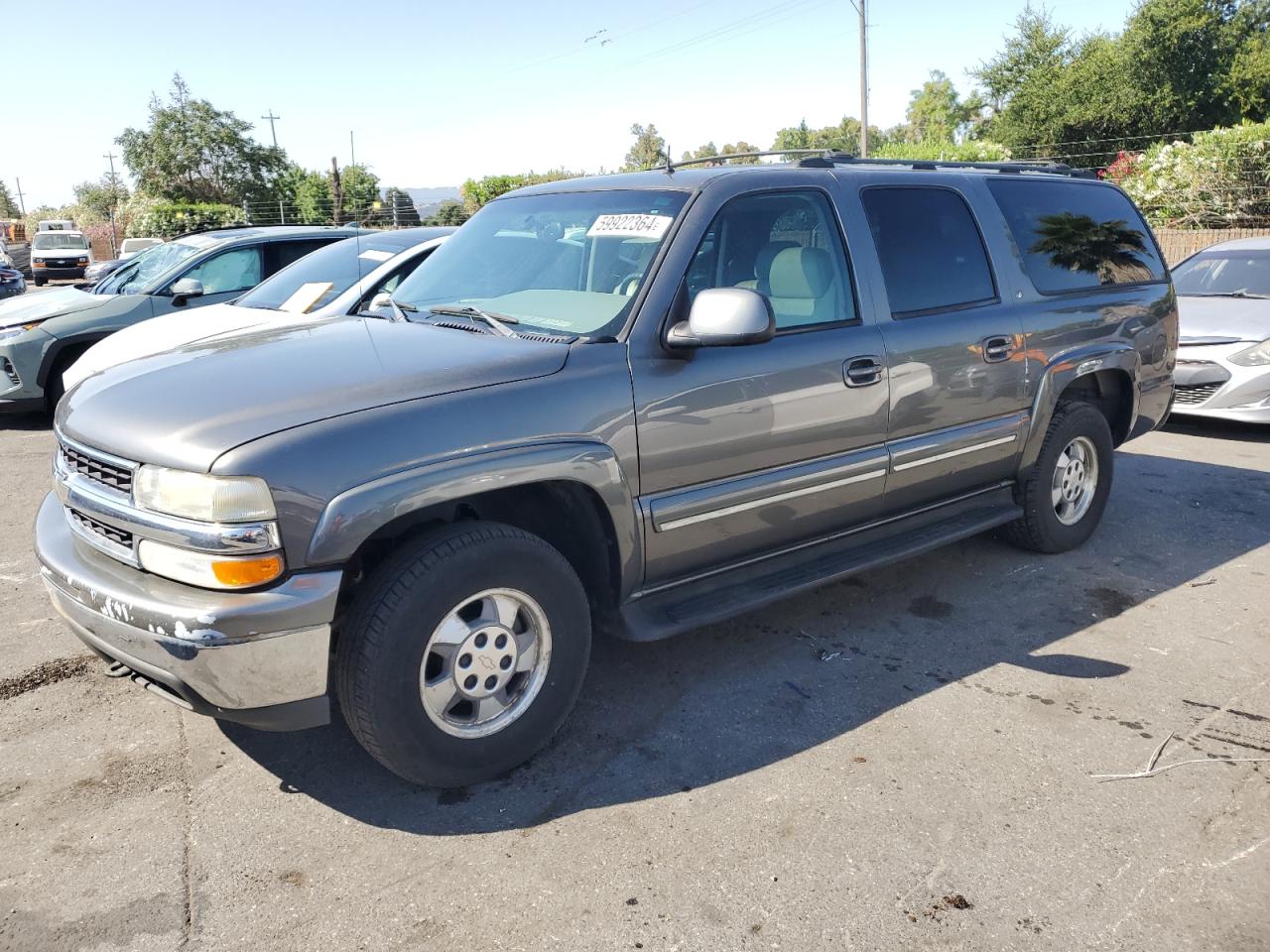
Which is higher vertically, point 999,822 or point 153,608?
point 153,608

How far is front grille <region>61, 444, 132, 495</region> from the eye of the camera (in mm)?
2826

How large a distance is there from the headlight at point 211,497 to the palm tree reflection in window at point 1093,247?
3813 mm

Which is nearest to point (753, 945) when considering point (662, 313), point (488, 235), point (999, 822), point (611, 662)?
point (999, 822)

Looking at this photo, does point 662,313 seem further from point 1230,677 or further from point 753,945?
point 1230,677

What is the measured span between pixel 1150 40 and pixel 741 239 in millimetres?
39130

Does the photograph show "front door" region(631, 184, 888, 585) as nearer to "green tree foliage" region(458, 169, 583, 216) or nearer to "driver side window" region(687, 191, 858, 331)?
"driver side window" region(687, 191, 858, 331)

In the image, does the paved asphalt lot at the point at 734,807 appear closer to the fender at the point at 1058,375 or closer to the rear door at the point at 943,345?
A: the rear door at the point at 943,345

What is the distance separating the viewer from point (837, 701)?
3.63 m

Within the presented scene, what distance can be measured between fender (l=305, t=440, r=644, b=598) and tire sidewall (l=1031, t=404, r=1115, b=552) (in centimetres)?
255

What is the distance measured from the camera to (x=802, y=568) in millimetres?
3838

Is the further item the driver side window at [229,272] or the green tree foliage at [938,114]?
the green tree foliage at [938,114]

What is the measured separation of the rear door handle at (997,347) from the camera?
14.3 feet

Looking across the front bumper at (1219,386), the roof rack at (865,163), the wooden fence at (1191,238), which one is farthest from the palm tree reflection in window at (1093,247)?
the wooden fence at (1191,238)

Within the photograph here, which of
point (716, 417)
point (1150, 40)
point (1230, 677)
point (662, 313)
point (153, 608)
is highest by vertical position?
point (1150, 40)
